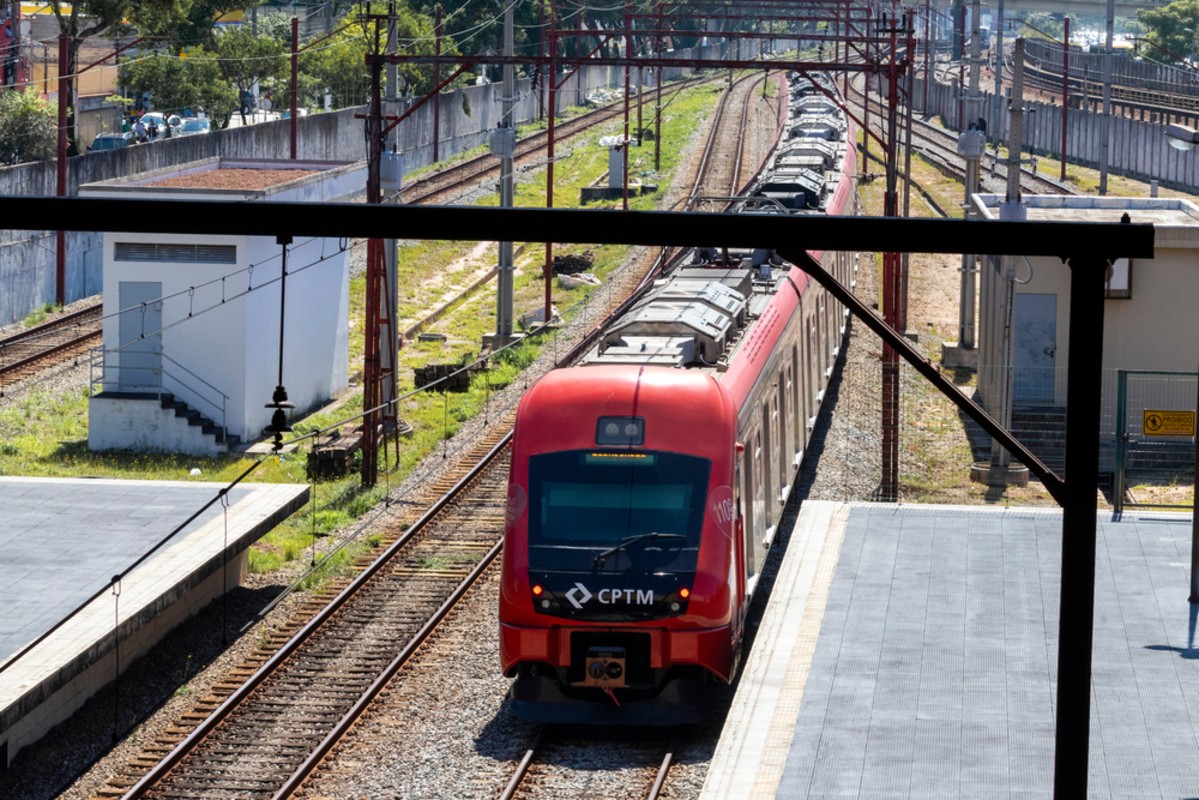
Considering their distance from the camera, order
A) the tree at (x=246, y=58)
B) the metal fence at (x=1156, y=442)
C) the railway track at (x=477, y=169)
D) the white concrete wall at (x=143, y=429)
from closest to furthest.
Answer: the metal fence at (x=1156, y=442) → the white concrete wall at (x=143, y=429) → the railway track at (x=477, y=169) → the tree at (x=246, y=58)

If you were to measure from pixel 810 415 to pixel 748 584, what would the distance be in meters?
7.05

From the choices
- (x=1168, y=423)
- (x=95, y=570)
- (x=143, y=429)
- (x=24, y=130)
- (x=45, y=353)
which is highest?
(x=24, y=130)

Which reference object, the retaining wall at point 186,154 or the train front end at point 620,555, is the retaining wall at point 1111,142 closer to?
the retaining wall at point 186,154

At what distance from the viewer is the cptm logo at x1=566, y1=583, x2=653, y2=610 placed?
1309 centimetres

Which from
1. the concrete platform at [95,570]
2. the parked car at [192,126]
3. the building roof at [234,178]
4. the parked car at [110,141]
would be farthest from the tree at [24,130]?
the concrete platform at [95,570]

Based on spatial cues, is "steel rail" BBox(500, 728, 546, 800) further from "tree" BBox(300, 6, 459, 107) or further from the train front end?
"tree" BBox(300, 6, 459, 107)

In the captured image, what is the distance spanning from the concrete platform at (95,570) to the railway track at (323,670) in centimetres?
89

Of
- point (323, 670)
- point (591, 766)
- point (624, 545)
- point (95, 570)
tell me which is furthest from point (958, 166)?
point (591, 766)

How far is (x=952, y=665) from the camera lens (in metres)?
11.3

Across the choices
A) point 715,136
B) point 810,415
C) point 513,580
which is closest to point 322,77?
point 715,136

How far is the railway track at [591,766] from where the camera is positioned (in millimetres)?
12484

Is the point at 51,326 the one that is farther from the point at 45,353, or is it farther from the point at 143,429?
the point at 143,429

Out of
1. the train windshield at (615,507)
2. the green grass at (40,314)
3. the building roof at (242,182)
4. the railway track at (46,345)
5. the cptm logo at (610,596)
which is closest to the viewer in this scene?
the cptm logo at (610,596)

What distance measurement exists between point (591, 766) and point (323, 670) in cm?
336
